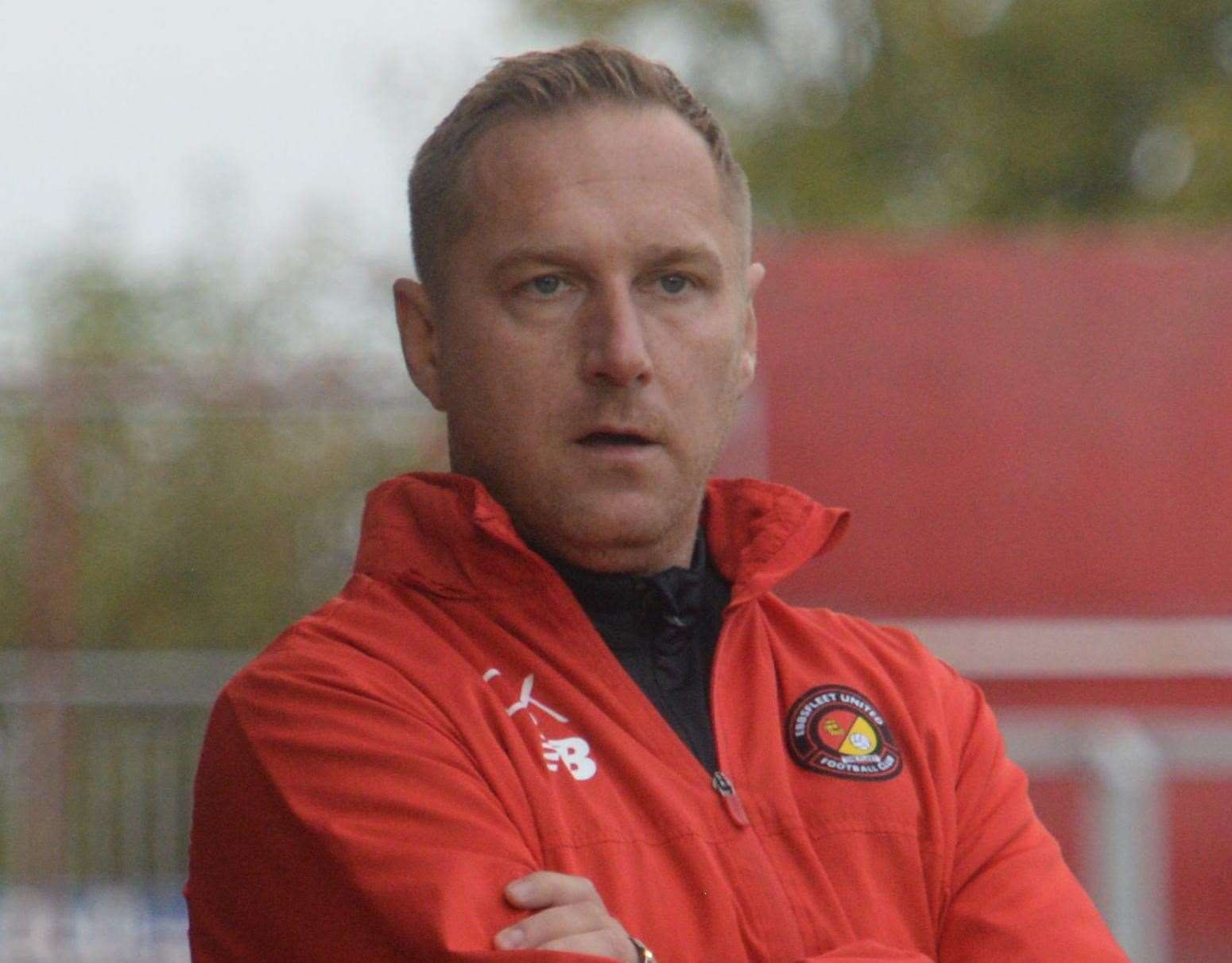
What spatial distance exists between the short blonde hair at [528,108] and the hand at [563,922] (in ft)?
2.54

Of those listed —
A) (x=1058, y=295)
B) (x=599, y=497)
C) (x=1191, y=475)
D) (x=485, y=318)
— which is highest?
(x=485, y=318)

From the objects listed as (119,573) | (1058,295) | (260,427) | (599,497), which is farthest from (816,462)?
(599,497)

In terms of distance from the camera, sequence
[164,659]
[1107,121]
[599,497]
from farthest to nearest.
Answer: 1. [1107,121]
2. [164,659]
3. [599,497]

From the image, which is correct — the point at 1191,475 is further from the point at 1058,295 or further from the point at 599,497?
the point at 599,497

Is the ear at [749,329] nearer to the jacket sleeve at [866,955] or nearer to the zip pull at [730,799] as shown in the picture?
the zip pull at [730,799]

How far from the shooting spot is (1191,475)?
9.00 m

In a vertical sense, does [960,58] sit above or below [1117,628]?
above

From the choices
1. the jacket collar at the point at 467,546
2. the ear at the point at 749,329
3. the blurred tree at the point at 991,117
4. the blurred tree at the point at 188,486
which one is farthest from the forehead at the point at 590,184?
the blurred tree at the point at 991,117

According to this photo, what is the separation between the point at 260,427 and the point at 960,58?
43.4 feet

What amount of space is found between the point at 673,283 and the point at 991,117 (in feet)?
59.6

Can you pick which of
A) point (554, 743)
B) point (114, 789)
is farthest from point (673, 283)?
point (114, 789)

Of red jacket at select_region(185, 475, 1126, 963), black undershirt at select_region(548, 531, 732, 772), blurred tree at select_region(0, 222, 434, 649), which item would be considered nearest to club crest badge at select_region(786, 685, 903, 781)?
red jacket at select_region(185, 475, 1126, 963)

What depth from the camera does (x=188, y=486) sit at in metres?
8.46

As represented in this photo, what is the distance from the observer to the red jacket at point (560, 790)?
86.8 inches
